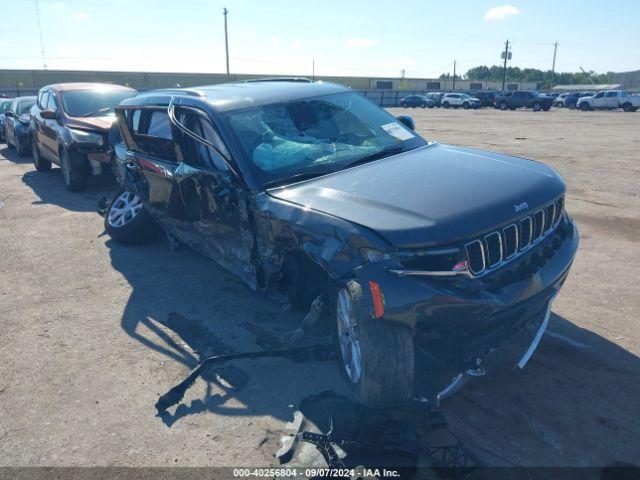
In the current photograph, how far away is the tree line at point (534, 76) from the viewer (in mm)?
110750

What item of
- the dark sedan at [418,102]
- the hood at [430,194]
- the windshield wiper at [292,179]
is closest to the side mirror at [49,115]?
the windshield wiper at [292,179]

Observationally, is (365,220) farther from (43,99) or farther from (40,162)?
(40,162)

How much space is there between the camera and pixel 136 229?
252 inches

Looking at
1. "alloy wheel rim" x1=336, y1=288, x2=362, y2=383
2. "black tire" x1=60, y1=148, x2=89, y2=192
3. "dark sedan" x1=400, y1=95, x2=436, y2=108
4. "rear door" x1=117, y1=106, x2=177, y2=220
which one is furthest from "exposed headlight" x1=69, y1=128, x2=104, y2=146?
"dark sedan" x1=400, y1=95, x2=436, y2=108

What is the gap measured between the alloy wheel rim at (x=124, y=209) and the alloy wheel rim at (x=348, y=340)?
3.96 meters

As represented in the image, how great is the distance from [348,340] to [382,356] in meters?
0.47

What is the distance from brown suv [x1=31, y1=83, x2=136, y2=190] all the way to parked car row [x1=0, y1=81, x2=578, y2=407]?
3.77 meters

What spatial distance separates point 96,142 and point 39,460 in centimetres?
701

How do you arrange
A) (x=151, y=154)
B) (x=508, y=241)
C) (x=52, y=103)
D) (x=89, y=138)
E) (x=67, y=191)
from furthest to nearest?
1. (x=52, y=103)
2. (x=67, y=191)
3. (x=89, y=138)
4. (x=151, y=154)
5. (x=508, y=241)

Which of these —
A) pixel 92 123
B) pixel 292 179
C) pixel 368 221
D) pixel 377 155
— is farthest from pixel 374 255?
pixel 92 123

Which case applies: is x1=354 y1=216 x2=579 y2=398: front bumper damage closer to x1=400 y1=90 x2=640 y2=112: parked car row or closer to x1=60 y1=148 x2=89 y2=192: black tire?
x1=60 y1=148 x2=89 y2=192: black tire

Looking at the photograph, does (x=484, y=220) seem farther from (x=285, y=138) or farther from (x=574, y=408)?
(x=285, y=138)

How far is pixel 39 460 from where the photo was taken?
2.96 meters

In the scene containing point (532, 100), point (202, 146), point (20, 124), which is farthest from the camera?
point (532, 100)
